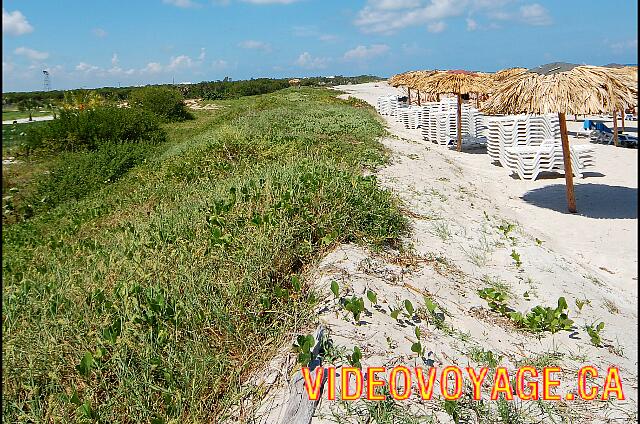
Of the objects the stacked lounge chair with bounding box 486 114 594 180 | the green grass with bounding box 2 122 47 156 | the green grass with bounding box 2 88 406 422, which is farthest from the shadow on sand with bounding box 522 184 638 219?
the green grass with bounding box 2 122 47 156

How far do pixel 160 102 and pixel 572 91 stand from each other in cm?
2174

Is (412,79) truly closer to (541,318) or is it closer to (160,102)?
(541,318)

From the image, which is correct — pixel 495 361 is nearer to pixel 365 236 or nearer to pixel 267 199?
pixel 365 236

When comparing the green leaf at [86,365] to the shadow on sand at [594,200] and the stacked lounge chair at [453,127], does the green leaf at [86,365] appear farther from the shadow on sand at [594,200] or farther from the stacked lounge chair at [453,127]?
the stacked lounge chair at [453,127]

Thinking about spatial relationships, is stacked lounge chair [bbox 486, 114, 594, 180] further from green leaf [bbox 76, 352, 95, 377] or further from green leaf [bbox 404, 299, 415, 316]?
green leaf [bbox 76, 352, 95, 377]

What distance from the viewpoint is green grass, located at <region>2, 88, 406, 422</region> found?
7.75ft

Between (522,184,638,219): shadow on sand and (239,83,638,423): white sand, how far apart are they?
28mm

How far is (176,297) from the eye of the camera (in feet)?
9.57

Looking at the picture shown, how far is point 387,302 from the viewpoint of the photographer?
3293mm

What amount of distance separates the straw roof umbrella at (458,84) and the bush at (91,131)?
921cm

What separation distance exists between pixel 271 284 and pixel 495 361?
1439 mm

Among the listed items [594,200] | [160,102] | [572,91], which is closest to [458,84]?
[594,200]


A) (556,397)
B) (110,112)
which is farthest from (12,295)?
(110,112)

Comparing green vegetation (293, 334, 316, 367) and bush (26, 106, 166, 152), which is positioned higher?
bush (26, 106, 166, 152)
